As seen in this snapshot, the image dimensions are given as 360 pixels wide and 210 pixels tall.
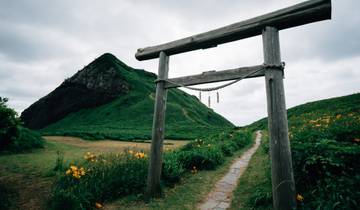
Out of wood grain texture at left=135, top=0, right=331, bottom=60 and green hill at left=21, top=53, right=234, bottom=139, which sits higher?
green hill at left=21, top=53, right=234, bottom=139

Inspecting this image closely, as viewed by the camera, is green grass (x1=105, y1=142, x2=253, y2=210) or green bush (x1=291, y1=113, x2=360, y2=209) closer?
green bush (x1=291, y1=113, x2=360, y2=209)

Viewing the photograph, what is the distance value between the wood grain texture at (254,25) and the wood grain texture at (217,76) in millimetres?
758

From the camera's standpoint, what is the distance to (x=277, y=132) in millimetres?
3533

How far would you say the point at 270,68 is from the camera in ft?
12.2

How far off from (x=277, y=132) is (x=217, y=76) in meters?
1.75

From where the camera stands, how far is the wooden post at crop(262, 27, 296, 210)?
11.2 ft

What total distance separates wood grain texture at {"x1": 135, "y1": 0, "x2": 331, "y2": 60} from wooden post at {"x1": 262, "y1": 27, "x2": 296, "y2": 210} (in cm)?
24

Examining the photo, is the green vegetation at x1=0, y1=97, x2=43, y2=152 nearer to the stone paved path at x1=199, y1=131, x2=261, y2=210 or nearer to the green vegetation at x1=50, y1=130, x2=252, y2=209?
the green vegetation at x1=50, y1=130, x2=252, y2=209

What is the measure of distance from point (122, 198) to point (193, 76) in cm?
367

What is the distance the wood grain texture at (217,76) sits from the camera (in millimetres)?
3967

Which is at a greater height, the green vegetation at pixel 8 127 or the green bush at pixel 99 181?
the green vegetation at pixel 8 127

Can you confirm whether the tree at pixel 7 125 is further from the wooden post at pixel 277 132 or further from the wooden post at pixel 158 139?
the wooden post at pixel 277 132

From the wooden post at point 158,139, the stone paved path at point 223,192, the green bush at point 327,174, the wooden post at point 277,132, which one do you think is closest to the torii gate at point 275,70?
the wooden post at point 277,132

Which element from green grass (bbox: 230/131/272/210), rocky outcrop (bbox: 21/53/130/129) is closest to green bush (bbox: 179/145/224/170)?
green grass (bbox: 230/131/272/210)
